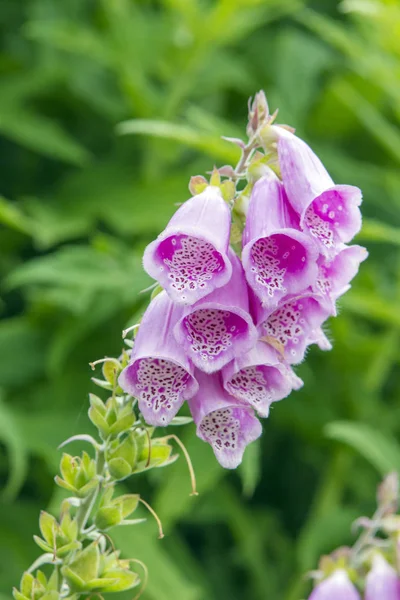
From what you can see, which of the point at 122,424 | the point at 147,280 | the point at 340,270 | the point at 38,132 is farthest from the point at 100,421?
the point at 38,132

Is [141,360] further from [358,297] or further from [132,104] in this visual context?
[132,104]

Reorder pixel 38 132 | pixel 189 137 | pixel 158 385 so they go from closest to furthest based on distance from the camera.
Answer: pixel 158 385 → pixel 189 137 → pixel 38 132

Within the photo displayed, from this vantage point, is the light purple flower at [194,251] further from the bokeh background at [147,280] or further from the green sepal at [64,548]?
the bokeh background at [147,280]

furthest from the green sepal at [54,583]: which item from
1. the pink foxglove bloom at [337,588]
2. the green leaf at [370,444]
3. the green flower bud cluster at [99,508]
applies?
the green leaf at [370,444]

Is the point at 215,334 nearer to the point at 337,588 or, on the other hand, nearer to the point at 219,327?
the point at 219,327

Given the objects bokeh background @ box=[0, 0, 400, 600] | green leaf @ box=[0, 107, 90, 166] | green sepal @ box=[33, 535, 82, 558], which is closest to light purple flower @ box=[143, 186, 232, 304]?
green sepal @ box=[33, 535, 82, 558]

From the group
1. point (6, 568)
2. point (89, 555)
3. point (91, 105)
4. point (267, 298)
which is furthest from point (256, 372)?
point (91, 105)
